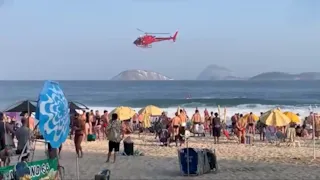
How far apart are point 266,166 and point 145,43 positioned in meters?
29.7

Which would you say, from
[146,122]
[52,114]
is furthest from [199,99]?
[52,114]

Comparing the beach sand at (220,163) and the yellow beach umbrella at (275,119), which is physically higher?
the yellow beach umbrella at (275,119)

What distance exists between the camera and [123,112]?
21.5 metres

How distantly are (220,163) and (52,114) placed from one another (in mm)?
6104

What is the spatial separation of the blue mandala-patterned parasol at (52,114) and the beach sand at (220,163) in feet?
10.3

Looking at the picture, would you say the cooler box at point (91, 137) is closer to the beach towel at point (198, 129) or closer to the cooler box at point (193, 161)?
the beach towel at point (198, 129)

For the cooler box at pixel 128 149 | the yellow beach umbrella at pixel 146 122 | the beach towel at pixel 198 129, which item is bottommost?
the cooler box at pixel 128 149

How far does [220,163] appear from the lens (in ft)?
40.0

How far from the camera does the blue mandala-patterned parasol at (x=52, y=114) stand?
6977 millimetres

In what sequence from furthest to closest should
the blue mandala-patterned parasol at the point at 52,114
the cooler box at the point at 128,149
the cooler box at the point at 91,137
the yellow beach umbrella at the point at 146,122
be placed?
the yellow beach umbrella at the point at 146,122
the cooler box at the point at 91,137
the cooler box at the point at 128,149
the blue mandala-patterned parasol at the point at 52,114

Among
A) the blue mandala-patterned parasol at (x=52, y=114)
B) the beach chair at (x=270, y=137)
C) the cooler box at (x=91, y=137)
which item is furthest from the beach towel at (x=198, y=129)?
the blue mandala-patterned parasol at (x=52, y=114)

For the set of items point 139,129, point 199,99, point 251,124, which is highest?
point 199,99

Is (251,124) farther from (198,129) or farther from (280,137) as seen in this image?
(280,137)

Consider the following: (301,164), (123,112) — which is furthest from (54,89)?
(123,112)
